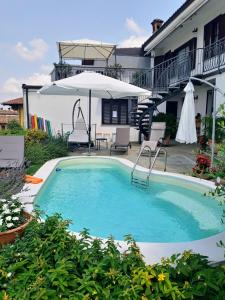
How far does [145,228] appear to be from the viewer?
541 cm

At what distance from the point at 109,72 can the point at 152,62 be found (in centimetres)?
556

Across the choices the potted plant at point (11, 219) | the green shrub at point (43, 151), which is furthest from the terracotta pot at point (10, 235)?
the green shrub at point (43, 151)

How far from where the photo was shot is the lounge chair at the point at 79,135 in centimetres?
1202

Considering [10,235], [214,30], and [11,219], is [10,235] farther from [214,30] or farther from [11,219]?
[214,30]

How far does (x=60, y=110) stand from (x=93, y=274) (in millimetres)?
14780

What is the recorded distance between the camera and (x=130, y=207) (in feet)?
21.7

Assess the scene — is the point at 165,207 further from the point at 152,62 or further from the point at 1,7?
the point at 152,62

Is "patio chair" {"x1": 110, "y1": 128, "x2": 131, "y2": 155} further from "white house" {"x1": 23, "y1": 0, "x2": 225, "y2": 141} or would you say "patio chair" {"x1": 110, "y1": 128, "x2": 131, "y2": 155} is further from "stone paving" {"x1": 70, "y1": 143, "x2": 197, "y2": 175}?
"white house" {"x1": 23, "y1": 0, "x2": 225, "y2": 141}

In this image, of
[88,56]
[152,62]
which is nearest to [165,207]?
[88,56]

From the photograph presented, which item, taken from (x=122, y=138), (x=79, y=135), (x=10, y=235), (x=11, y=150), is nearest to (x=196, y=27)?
(x=122, y=138)

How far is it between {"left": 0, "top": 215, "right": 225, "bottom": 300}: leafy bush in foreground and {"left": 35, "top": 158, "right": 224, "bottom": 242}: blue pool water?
6.94 feet

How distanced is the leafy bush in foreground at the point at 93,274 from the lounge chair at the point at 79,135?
904 cm

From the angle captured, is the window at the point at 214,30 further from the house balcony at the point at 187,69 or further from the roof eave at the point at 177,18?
the roof eave at the point at 177,18

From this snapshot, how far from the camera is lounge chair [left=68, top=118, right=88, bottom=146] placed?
12016 millimetres
